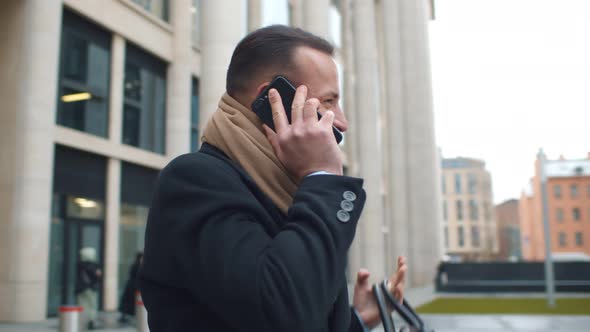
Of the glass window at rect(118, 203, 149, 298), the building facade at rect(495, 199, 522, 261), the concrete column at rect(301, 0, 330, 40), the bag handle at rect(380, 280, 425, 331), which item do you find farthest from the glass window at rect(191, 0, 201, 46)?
the building facade at rect(495, 199, 522, 261)

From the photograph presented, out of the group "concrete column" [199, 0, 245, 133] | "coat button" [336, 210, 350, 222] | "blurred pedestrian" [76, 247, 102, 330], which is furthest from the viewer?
"concrete column" [199, 0, 245, 133]

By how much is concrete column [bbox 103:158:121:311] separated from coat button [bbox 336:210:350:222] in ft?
56.0

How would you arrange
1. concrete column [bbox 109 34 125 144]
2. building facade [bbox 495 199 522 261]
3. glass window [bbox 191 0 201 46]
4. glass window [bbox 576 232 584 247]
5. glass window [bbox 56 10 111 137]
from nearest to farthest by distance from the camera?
glass window [bbox 56 10 111 137]
concrete column [bbox 109 34 125 144]
glass window [bbox 191 0 201 46]
glass window [bbox 576 232 584 247]
building facade [bbox 495 199 522 261]

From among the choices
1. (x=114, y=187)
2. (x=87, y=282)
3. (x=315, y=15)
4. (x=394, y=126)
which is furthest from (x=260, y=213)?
(x=394, y=126)

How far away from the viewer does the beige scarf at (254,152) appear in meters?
1.35

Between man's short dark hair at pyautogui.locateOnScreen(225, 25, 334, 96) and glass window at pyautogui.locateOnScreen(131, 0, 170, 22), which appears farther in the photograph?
glass window at pyautogui.locateOnScreen(131, 0, 170, 22)

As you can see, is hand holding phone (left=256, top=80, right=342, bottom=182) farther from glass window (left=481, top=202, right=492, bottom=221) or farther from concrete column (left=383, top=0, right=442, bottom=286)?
glass window (left=481, top=202, right=492, bottom=221)

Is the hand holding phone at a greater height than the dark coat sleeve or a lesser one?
greater

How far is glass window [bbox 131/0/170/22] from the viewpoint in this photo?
20344 mm

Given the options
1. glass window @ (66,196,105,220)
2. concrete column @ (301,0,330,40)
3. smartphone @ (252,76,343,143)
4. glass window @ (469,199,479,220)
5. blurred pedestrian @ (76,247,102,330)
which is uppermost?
concrete column @ (301,0,330,40)

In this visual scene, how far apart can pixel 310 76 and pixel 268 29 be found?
16cm

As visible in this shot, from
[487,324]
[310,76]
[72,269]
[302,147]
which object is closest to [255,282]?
[302,147]

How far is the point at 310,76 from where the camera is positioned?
1451mm

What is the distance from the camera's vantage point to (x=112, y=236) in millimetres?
17672
